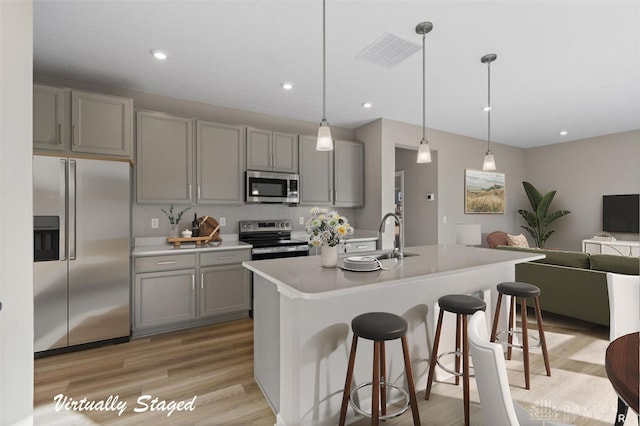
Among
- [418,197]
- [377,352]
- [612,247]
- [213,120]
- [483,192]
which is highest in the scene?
[213,120]

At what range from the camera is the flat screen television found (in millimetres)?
5207

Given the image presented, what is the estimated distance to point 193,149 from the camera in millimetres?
3557

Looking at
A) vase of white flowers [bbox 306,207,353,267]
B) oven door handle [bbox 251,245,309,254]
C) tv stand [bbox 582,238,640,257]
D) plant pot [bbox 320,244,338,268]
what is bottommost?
tv stand [bbox 582,238,640,257]

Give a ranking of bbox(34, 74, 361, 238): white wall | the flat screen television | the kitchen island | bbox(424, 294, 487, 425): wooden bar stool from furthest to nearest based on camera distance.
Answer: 1. the flat screen television
2. bbox(34, 74, 361, 238): white wall
3. bbox(424, 294, 487, 425): wooden bar stool
4. the kitchen island

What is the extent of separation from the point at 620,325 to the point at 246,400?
2.24 m

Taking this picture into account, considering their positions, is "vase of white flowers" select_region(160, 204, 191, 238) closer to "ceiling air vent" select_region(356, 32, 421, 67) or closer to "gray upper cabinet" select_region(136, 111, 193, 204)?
"gray upper cabinet" select_region(136, 111, 193, 204)

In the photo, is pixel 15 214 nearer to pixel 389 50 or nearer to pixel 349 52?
pixel 349 52

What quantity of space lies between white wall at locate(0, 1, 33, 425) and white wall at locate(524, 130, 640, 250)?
25.0 feet

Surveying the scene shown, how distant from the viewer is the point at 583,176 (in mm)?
5883

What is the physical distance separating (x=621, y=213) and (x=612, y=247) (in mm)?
676

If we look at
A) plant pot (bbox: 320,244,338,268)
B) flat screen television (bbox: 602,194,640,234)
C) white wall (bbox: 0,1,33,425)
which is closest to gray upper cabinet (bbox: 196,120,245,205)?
white wall (bbox: 0,1,33,425)

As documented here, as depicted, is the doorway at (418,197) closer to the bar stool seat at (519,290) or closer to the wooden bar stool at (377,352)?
the bar stool seat at (519,290)

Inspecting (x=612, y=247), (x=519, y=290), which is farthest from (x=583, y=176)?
(x=519, y=290)

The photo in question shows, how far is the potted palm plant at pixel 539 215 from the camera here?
19.8ft
